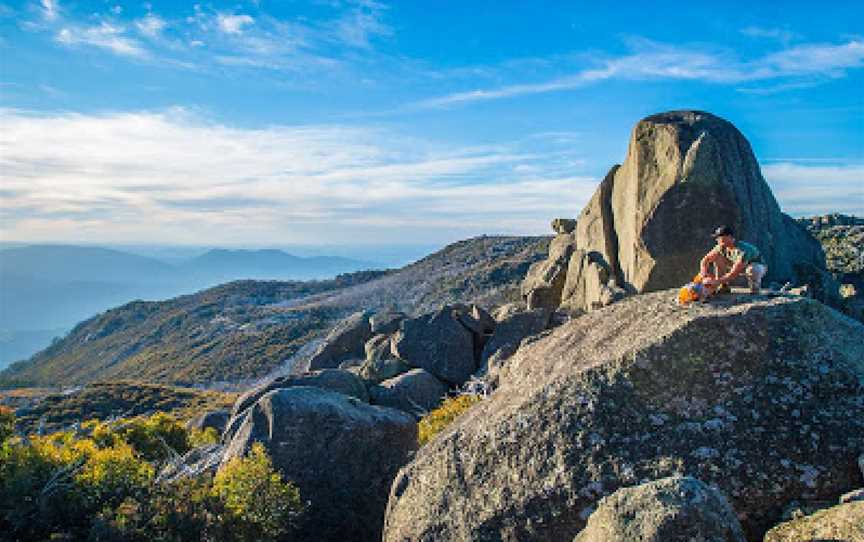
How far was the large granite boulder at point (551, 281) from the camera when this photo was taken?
39.0 metres

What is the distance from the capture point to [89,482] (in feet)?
33.9

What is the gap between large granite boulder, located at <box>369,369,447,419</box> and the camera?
27625 millimetres

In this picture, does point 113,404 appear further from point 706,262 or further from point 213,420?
point 706,262

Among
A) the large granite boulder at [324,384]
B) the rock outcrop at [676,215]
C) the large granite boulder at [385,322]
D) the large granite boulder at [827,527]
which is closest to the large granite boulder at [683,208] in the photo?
the rock outcrop at [676,215]

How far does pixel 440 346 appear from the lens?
107ft

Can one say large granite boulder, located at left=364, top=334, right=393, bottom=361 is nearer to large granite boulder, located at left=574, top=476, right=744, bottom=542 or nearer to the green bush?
the green bush

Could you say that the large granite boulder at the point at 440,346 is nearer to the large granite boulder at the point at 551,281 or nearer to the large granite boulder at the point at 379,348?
the large granite boulder at the point at 379,348

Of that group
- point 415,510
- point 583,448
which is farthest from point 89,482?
point 583,448

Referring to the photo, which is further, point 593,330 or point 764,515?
point 593,330

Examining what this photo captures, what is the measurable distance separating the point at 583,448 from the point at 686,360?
6.10ft

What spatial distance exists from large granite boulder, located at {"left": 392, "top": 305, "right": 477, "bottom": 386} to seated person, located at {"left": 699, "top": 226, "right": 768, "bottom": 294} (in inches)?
841

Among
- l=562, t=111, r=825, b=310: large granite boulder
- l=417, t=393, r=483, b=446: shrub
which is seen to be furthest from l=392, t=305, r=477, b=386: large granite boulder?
l=417, t=393, r=483, b=446: shrub

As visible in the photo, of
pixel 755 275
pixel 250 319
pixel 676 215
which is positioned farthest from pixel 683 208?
pixel 250 319

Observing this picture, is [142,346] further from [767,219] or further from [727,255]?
[727,255]
